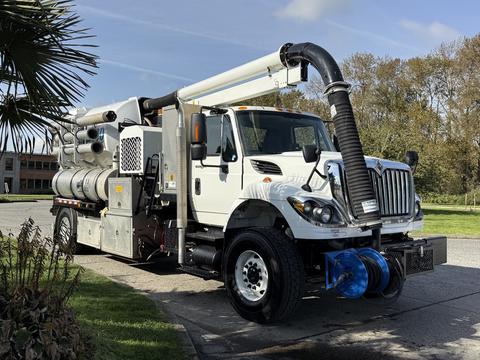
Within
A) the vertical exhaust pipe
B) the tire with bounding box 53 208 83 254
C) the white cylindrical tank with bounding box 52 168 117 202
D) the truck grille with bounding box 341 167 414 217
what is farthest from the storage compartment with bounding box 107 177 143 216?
the truck grille with bounding box 341 167 414 217

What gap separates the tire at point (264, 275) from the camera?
5535mm

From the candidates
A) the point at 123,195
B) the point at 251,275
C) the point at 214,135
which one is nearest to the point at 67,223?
the point at 123,195

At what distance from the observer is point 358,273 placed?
5.27 m

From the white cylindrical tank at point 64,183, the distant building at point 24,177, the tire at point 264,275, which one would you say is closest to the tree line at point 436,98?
the white cylindrical tank at point 64,183

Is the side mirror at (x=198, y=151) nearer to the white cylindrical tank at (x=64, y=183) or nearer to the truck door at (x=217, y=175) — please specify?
the truck door at (x=217, y=175)

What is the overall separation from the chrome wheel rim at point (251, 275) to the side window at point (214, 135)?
1681 mm

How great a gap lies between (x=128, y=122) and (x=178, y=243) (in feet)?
11.4

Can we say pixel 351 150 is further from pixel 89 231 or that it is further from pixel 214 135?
pixel 89 231

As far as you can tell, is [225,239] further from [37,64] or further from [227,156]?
[37,64]

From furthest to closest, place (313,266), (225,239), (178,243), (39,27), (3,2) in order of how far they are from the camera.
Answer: (178,243), (225,239), (313,266), (39,27), (3,2)

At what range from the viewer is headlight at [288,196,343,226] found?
5.64 meters

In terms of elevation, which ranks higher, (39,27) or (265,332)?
(39,27)

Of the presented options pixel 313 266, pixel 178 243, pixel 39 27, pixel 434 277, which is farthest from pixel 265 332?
pixel 434 277

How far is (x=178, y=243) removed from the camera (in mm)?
7473
